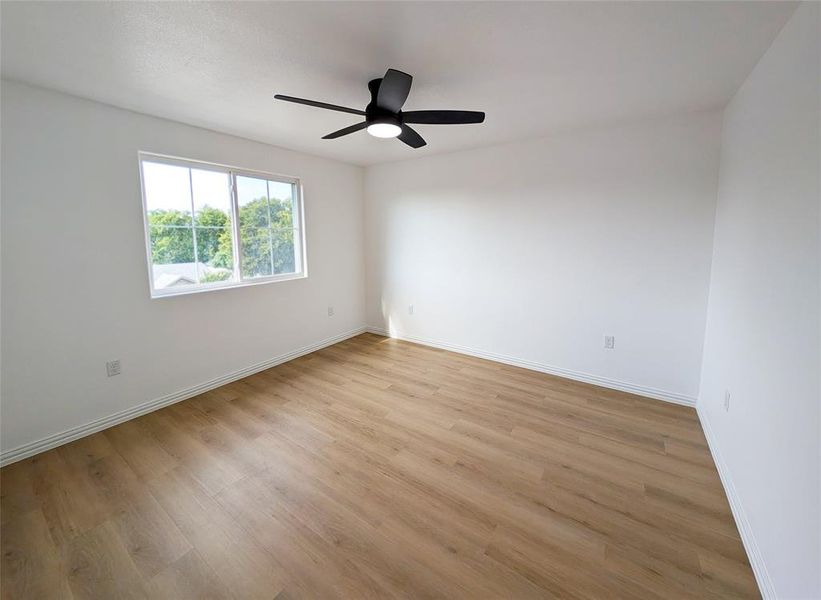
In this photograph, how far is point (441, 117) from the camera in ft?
6.57

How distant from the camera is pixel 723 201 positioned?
2.37 m

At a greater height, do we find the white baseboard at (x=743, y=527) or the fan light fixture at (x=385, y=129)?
the fan light fixture at (x=385, y=129)

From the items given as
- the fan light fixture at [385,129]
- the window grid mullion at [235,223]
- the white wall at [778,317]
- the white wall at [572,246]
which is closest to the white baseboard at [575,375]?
the white wall at [572,246]

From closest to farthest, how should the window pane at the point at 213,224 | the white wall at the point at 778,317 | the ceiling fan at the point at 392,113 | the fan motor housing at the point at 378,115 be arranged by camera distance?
the white wall at the point at 778,317, the ceiling fan at the point at 392,113, the fan motor housing at the point at 378,115, the window pane at the point at 213,224

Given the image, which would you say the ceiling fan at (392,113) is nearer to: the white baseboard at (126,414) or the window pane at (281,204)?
the window pane at (281,204)

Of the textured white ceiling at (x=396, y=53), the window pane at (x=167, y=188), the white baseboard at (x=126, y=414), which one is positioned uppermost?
the textured white ceiling at (x=396, y=53)

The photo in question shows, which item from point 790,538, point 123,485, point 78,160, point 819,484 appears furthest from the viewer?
point 78,160

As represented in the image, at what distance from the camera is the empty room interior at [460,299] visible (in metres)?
1.40

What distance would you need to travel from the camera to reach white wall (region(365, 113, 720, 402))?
106 inches

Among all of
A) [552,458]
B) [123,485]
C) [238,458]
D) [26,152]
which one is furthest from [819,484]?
[26,152]

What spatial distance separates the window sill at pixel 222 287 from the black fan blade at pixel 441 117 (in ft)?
7.60

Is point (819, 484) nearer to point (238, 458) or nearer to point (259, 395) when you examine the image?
point (238, 458)

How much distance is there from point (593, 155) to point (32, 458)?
4.82 meters

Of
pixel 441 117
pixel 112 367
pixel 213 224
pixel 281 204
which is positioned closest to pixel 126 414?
pixel 112 367
